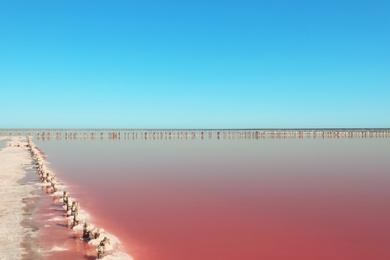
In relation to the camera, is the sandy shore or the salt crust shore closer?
the salt crust shore

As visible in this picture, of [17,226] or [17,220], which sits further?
[17,220]

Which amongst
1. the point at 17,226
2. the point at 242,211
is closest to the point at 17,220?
the point at 17,226

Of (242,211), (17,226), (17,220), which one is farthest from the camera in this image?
(242,211)

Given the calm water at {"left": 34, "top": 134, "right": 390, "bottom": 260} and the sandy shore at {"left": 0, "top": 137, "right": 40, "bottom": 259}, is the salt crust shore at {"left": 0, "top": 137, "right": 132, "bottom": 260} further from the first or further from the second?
the calm water at {"left": 34, "top": 134, "right": 390, "bottom": 260}

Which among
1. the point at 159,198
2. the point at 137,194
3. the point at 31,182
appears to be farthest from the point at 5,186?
the point at 159,198

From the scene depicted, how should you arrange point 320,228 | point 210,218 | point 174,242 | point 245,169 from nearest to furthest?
1. point 174,242
2. point 320,228
3. point 210,218
4. point 245,169

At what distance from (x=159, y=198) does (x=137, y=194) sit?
1300 millimetres

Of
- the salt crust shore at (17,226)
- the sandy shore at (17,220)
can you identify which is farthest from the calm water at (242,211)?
the sandy shore at (17,220)

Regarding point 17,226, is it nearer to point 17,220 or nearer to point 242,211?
point 17,220

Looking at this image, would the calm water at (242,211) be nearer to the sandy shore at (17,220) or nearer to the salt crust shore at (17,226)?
the salt crust shore at (17,226)

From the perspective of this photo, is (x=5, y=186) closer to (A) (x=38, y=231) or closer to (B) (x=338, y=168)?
(A) (x=38, y=231)

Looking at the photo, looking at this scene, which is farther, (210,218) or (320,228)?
(210,218)

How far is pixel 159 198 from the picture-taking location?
14.9m

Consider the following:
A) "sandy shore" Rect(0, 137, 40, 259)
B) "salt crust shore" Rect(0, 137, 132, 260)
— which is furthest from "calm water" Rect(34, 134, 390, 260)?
"sandy shore" Rect(0, 137, 40, 259)
